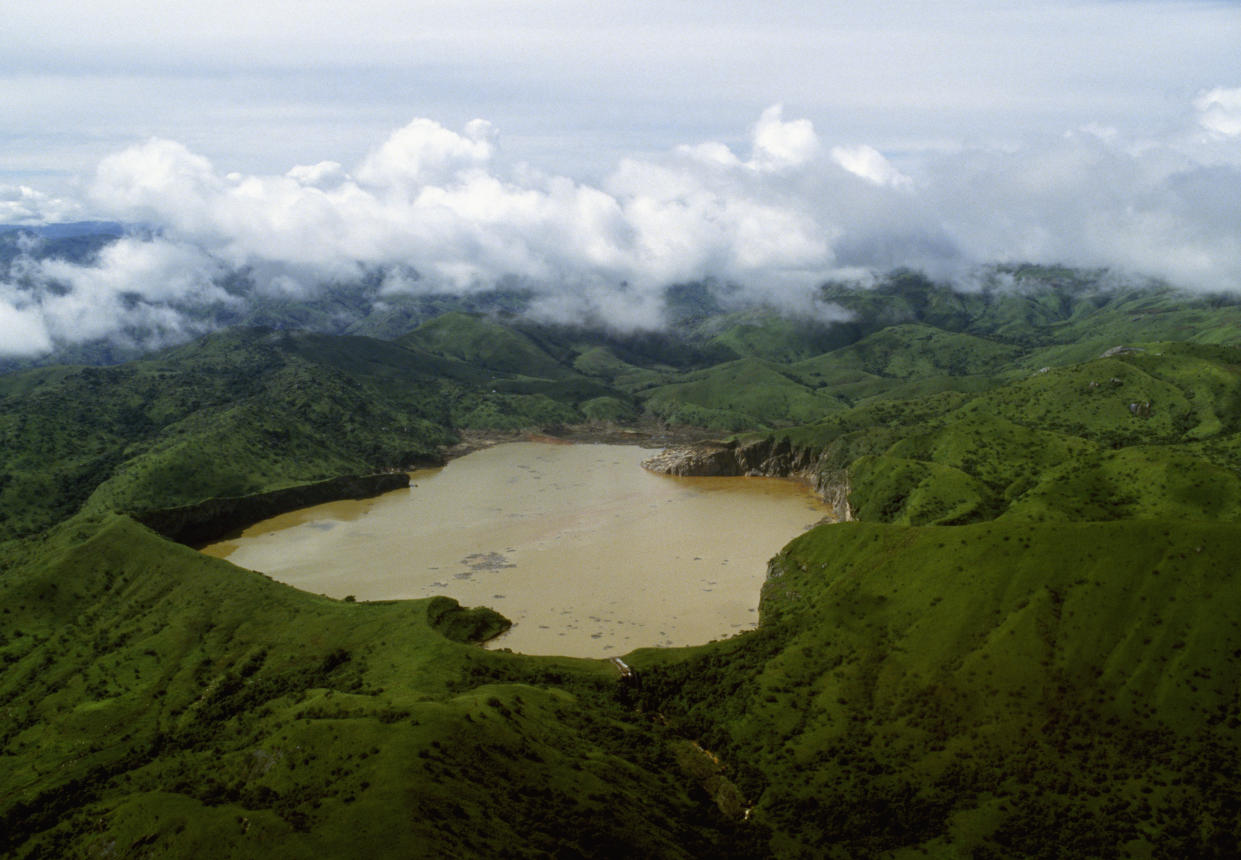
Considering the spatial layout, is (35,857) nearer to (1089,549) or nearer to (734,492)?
(1089,549)

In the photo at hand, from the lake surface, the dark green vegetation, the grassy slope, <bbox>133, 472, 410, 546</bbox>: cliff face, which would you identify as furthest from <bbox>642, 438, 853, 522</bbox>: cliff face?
the grassy slope

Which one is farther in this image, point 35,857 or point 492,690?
point 492,690

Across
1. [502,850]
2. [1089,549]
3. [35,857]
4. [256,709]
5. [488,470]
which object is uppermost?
[1089,549]

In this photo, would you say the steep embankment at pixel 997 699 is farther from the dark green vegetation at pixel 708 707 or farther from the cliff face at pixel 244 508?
the cliff face at pixel 244 508

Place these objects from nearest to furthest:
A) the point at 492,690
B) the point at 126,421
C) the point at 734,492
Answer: the point at 492,690 < the point at 734,492 < the point at 126,421

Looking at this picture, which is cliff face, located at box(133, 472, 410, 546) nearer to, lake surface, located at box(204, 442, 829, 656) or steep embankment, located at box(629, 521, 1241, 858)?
lake surface, located at box(204, 442, 829, 656)

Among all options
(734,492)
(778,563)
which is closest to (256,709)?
(778,563)

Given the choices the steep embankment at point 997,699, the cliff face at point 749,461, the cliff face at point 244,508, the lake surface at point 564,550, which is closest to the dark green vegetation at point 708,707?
the steep embankment at point 997,699

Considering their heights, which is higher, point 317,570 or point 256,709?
point 256,709
